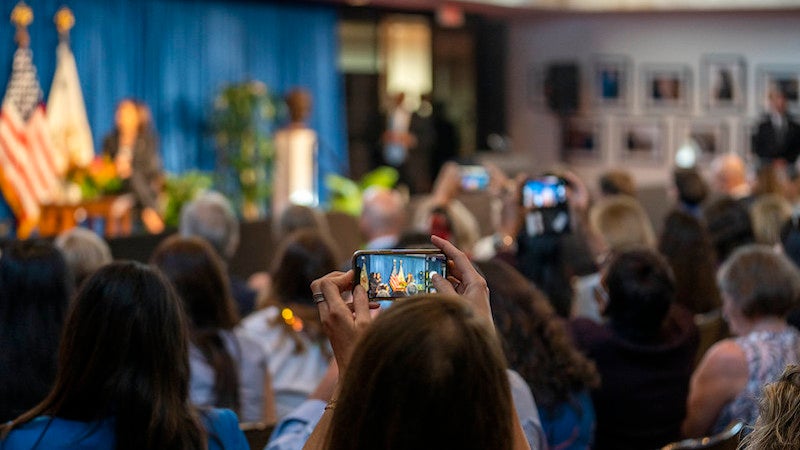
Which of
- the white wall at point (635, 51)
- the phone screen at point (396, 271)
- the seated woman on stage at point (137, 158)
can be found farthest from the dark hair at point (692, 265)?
the white wall at point (635, 51)

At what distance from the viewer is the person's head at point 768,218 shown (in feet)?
22.3

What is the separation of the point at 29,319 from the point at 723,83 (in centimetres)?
1553

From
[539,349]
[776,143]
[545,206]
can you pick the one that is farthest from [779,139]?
[539,349]

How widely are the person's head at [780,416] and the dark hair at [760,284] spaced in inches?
88.3

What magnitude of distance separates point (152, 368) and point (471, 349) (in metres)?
1.16

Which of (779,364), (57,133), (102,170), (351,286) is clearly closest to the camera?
(351,286)

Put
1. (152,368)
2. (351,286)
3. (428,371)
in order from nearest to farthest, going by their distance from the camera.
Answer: (428,371) → (351,286) → (152,368)

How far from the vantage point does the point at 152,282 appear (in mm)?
2576

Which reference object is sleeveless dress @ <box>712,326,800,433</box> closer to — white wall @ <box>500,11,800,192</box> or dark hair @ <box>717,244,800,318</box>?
dark hair @ <box>717,244,800,318</box>

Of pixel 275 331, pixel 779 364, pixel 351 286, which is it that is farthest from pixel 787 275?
pixel 351 286

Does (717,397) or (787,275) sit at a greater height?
(787,275)

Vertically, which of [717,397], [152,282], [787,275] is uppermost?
[152,282]

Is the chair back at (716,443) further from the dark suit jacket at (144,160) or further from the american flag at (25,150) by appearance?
the american flag at (25,150)

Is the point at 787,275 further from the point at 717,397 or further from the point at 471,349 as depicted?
the point at 471,349
